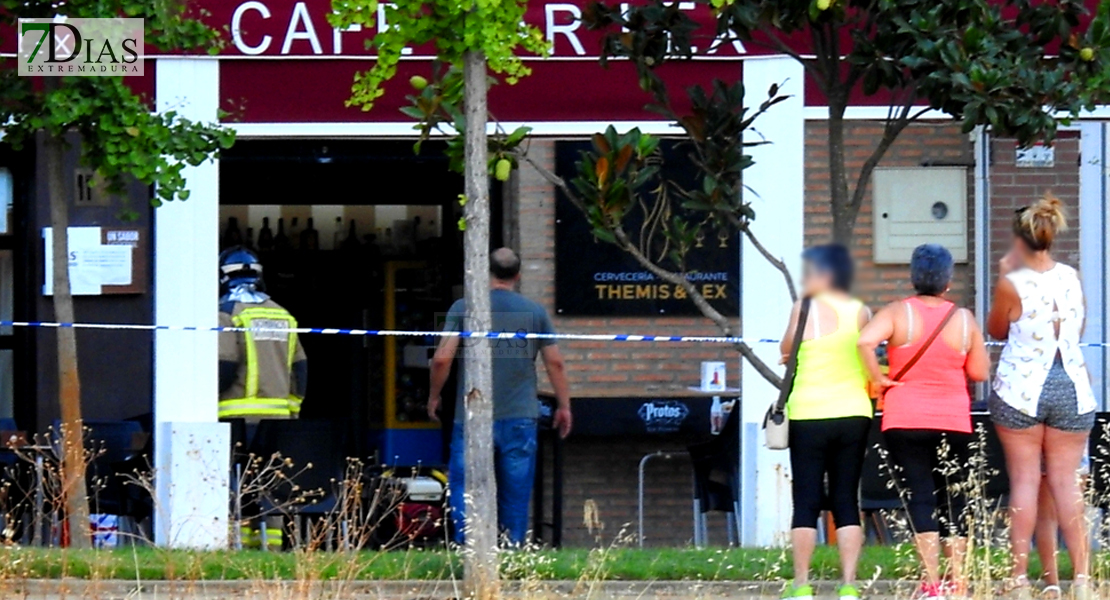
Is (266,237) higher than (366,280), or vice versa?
(266,237)

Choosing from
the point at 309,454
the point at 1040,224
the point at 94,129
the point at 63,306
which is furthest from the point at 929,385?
the point at 63,306

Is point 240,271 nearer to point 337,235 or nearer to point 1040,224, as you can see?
point 337,235

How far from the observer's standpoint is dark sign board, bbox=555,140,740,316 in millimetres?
10523

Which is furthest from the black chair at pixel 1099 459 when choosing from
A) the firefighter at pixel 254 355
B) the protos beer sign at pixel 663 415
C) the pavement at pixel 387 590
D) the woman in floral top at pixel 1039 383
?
the firefighter at pixel 254 355

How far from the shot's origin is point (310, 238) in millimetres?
12594

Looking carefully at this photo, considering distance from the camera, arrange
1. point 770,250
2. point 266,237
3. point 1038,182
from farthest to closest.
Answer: point 266,237
point 1038,182
point 770,250

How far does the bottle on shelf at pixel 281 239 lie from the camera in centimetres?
1241

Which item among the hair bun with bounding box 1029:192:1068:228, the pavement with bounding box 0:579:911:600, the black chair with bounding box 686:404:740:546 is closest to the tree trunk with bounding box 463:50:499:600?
the pavement with bounding box 0:579:911:600

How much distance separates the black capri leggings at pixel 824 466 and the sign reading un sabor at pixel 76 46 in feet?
13.7

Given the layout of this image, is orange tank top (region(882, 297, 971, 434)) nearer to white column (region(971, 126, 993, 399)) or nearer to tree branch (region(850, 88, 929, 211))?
tree branch (region(850, 88, 929, 211))

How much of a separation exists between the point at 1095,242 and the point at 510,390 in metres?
4.36

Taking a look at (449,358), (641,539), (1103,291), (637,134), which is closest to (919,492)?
(637,134)

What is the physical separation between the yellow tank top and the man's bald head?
7.64 ft

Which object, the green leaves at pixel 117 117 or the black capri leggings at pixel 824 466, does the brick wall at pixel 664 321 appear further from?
the black capri leggings at pixel 824 466
